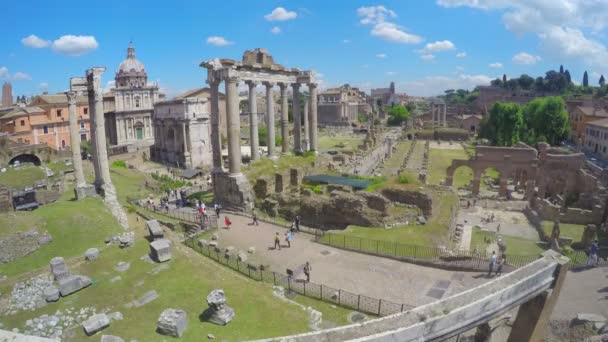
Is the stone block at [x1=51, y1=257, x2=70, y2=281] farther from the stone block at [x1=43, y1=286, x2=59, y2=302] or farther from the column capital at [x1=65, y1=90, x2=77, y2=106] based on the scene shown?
the column capital at [x1=65, y1=90, x2=77, y2=106]

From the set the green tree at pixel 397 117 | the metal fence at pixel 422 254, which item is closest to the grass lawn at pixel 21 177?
the metal fence at pixel 422 254

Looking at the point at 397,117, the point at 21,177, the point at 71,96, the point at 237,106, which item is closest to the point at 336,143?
the point at 397,117

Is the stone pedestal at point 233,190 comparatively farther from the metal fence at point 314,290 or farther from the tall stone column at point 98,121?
the metal fence at point 314,290

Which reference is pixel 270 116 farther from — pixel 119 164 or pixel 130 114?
pixel 130 114

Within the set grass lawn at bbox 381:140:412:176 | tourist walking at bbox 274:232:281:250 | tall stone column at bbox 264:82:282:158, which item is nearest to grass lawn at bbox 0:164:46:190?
tall stone column at bbox 264:82:282:158

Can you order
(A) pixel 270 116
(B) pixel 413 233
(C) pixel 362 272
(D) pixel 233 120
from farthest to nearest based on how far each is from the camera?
(A) pixel 270 116
(D) pixel 233 120
(B) pixel 413 233
(C) pixel 362 272

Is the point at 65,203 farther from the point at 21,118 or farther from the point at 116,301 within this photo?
the point at 21,118

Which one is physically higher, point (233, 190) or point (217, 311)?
point (233, 190)
